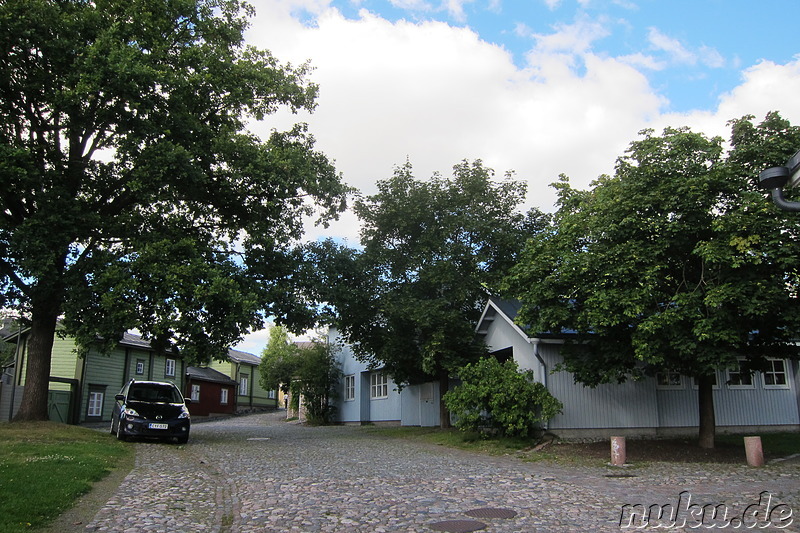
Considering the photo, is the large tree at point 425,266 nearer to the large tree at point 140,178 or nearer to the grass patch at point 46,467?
the large tree at point 140,178

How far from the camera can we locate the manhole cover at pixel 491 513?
288 inches

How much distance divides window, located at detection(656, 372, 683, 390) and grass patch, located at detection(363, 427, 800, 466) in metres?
1.88

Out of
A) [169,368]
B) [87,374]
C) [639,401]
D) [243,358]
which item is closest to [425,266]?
[639,401]

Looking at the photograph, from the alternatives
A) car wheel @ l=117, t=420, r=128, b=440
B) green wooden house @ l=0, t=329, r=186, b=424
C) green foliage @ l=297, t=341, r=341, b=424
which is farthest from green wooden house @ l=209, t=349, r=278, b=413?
car wheel @ l=117, t=420, r=128, b=440

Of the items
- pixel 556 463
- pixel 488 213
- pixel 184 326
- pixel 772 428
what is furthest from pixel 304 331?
pixel 772 428

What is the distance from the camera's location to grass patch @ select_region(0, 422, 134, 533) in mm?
6816

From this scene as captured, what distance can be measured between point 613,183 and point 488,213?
26.6ft

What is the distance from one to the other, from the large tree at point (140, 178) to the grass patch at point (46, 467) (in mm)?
1940

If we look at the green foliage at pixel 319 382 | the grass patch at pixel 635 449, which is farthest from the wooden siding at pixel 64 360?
the grass patch at pixel 635 449

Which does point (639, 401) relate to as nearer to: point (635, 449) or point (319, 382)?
point (635, 449)

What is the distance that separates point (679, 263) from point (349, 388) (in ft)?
74.2

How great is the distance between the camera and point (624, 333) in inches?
569

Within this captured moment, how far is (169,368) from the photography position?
3900 centimetres

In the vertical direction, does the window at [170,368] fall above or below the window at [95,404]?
above
